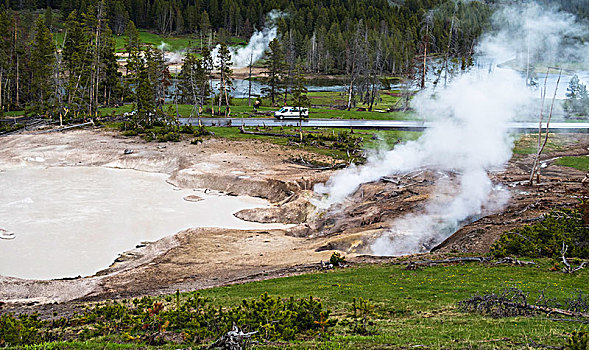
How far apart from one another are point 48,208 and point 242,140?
22.9 metres

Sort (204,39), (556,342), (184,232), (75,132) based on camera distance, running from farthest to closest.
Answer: (204,39), (75,132), (184,232), (556,342)

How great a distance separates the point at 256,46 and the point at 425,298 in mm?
129989

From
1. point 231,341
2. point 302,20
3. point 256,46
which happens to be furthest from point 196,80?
point 302,20

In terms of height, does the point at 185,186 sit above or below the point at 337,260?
below

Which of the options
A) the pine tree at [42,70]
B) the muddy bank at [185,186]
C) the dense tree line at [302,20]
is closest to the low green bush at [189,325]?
the muddy bank at [185,186]

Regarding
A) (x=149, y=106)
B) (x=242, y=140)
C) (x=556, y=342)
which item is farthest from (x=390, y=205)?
(x=149, y=106)

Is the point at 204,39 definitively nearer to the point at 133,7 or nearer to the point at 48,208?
the point at 133,7

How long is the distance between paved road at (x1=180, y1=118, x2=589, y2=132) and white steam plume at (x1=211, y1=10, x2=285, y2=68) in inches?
2265

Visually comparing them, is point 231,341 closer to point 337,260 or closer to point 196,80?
point 337,260

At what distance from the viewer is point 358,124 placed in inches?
2388

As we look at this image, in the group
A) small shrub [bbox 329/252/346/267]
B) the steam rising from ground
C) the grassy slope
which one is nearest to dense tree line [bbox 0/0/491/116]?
the steam rising from ground

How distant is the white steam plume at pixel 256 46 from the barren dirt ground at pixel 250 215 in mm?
75174

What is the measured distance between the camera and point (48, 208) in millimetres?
33188

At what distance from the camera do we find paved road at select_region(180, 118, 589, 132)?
180 ft
